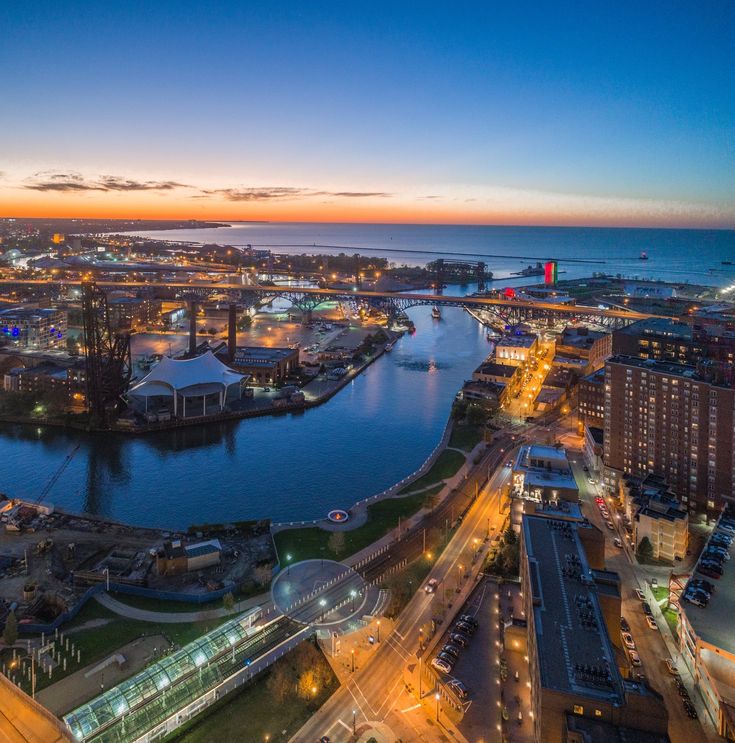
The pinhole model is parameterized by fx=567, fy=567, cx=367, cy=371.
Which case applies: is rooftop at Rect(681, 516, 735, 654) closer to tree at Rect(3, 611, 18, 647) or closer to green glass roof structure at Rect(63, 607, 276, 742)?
green glass roof structure at Rect(63, 607, 276, 742)

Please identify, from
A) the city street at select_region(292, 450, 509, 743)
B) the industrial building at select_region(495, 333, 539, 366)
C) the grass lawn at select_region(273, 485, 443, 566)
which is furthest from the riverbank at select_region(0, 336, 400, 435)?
the city street at select_region(292, 450, 509, 743)

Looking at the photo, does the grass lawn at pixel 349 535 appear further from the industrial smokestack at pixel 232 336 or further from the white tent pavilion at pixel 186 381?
the industrial smokestack at pixel 232 336

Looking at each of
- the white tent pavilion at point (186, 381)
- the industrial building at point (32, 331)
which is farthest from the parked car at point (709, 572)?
the industrial building at point (32, 331)

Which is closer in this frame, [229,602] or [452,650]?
[452,650]

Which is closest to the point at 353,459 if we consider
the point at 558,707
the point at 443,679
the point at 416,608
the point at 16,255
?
the point at 416,608

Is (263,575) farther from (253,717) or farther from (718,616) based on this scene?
(718,616)

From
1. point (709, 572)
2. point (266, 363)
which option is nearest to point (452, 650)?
point (709, 572)
